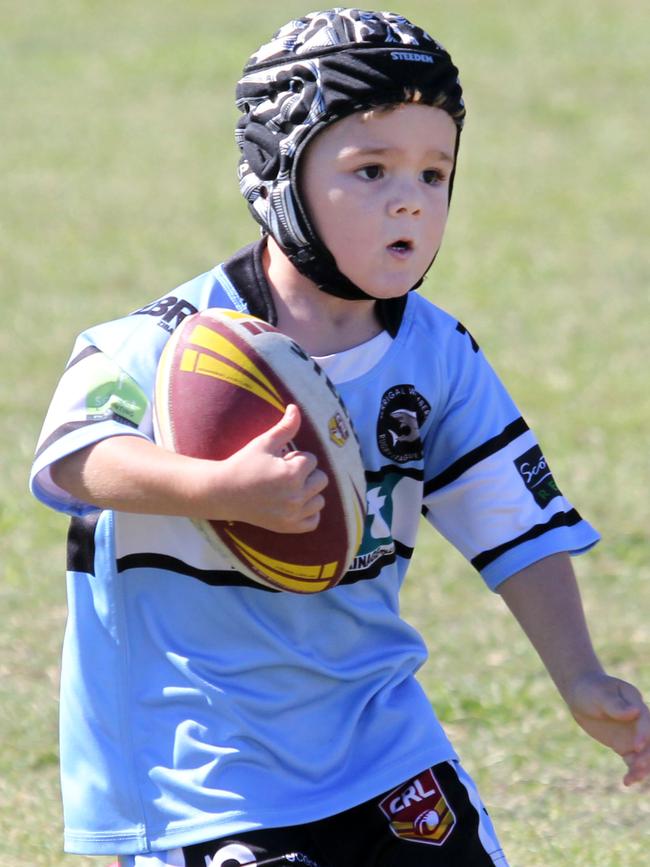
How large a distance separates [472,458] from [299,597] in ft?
1.49

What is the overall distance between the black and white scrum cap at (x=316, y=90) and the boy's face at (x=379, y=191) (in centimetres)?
2

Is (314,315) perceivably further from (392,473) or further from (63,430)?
(63,430)

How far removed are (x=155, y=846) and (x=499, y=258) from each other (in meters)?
8.34

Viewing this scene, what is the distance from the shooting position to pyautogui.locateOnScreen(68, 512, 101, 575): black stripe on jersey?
9.99ft

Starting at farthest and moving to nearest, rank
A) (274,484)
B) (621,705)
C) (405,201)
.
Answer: (621,705)
(405,201)
(274,484)

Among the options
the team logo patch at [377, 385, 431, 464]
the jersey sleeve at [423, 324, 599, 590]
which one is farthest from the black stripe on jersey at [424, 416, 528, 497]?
→ the team logo patch at [377, 385, 431, 464]

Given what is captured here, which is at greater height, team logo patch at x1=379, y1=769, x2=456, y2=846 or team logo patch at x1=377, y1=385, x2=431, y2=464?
team logo patch at x1=377, y1=385, x2=431, y2=464

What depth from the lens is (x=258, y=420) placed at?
9.30 feet

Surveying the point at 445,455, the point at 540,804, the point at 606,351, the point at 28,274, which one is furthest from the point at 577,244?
the point at 445,455

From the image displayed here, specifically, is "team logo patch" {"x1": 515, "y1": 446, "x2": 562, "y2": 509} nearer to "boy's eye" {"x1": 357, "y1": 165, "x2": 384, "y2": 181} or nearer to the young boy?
the young boy

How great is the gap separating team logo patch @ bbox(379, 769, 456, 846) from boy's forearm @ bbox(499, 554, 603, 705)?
0.30m

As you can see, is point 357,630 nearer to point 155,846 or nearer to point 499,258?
point 155,846

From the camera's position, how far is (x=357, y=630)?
122 inches

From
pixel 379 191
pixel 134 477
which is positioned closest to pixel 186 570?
pixel 134 477
